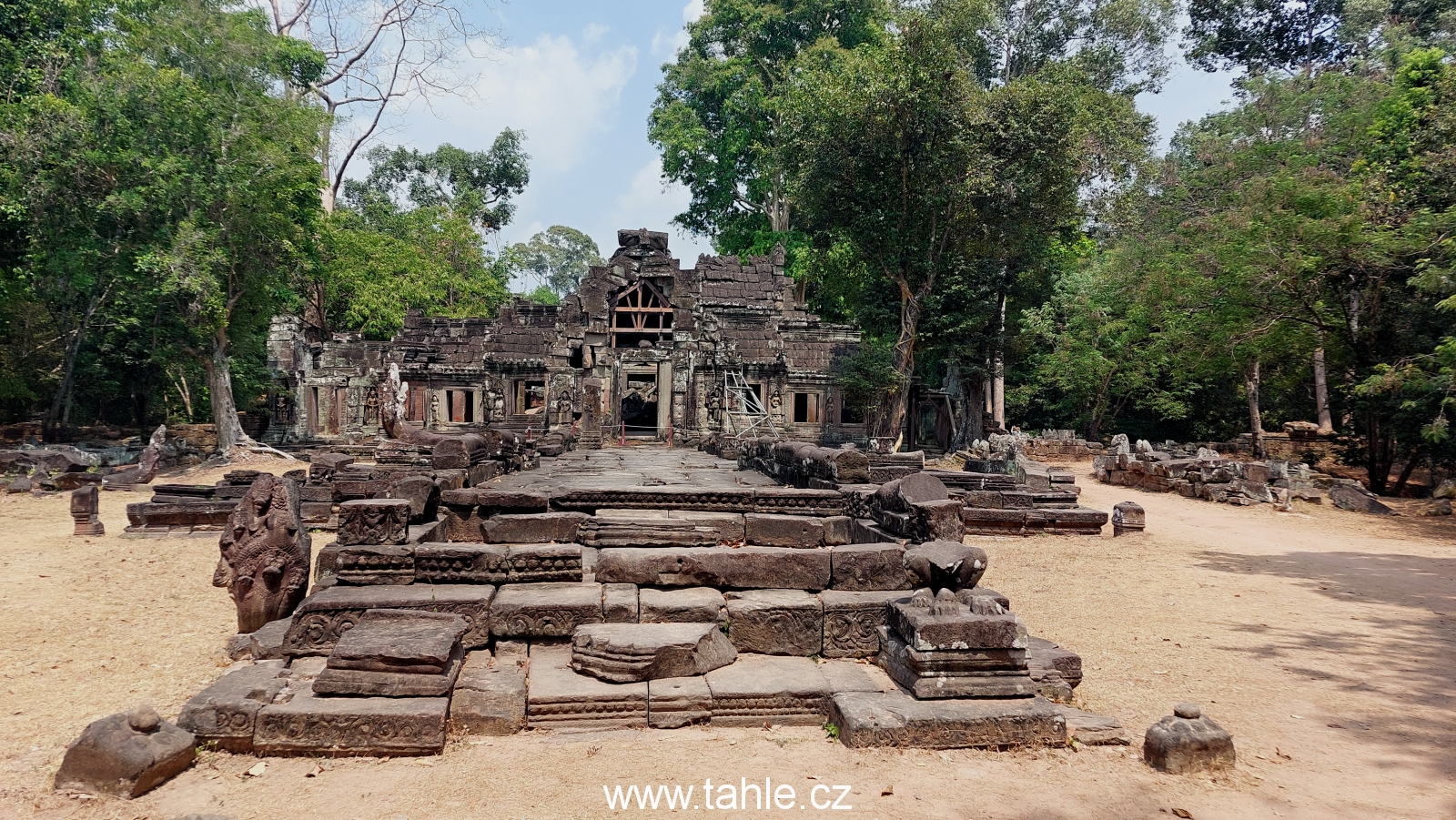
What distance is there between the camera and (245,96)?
22.3 m

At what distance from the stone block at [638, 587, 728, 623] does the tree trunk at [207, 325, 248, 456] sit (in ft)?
71.7

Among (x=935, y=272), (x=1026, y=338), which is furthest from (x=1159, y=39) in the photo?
(x=935, y=272)

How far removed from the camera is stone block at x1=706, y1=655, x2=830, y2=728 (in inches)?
194

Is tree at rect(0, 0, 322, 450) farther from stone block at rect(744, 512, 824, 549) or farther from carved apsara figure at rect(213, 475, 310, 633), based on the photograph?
stone block at rect(744, 512, 824, 549)

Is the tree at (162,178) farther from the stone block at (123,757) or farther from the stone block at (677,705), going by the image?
the stone block at (677,705)

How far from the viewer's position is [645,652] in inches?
200

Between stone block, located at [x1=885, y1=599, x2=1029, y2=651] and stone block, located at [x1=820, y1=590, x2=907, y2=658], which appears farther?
stone block, located at [x1=820, y1=590, x2=907, y2=658]

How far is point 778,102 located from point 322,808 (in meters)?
35.0

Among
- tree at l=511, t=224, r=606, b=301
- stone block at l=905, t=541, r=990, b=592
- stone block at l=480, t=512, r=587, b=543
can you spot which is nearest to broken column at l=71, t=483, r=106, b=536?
stone block at l=480, t=512, r=587, b=543

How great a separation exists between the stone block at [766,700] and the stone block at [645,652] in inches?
7.9

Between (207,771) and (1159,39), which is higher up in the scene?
(1159,39)

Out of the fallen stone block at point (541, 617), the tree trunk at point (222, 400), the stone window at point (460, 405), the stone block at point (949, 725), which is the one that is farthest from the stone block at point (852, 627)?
the stone window at point (460, 405)

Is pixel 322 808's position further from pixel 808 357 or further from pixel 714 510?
pixel 808 357

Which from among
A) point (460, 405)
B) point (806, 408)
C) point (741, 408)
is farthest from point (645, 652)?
point (460, 405)
